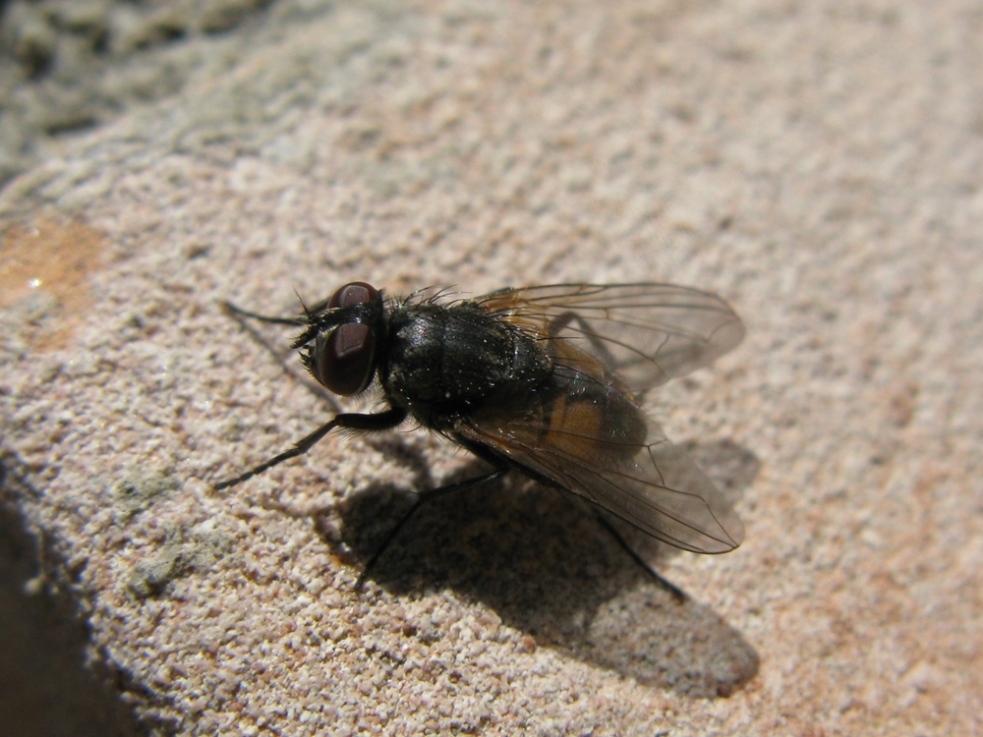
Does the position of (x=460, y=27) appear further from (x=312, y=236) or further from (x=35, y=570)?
(x=35, y=570)

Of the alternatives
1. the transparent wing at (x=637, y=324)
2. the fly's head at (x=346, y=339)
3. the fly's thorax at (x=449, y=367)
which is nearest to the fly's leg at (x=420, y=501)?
the fly's thorax at (x=449, y=367)

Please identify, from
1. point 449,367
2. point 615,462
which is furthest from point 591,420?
point 449,367

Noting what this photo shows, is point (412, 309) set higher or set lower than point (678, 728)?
higher

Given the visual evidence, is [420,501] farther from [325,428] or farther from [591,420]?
[591,420]

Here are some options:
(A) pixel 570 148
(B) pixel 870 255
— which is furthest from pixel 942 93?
(A) pixel 570 148

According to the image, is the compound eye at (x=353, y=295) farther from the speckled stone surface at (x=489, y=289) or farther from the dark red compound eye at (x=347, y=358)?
the speckled stone surface at (x=489, y=289)

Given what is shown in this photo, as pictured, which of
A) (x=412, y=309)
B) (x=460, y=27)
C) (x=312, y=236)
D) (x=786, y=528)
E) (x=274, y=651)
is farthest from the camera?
(x=460, y=27)
